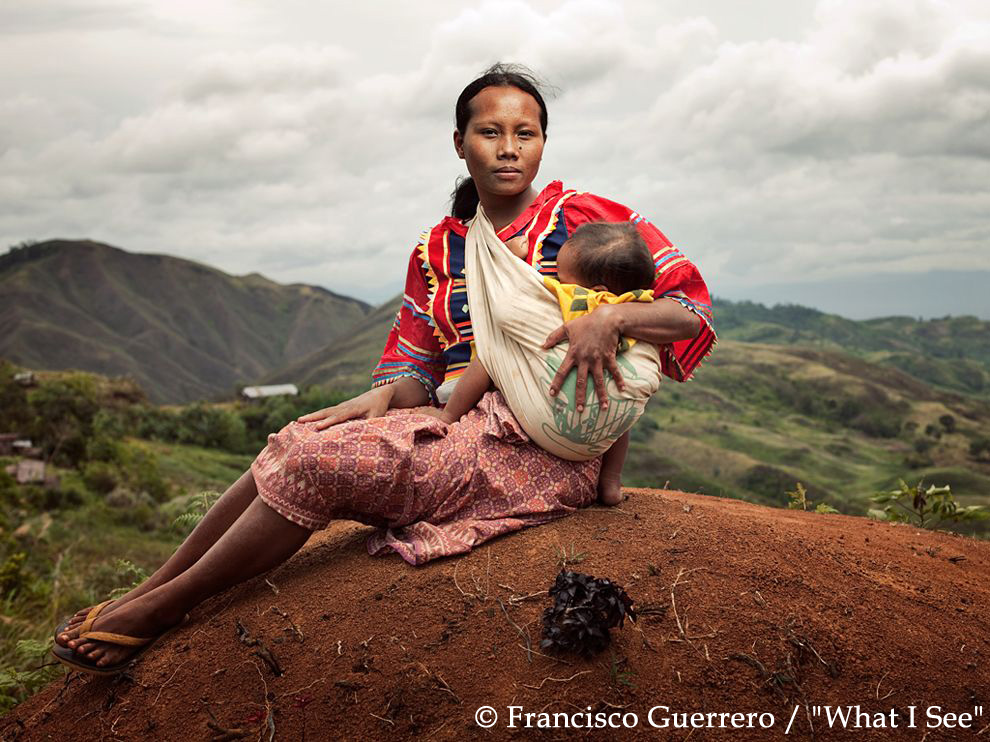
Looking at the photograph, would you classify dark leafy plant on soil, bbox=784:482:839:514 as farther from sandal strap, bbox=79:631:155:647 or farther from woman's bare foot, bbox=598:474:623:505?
sandal strap, bbox=79:631:155:647

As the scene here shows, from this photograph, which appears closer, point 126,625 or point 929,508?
point 126,625

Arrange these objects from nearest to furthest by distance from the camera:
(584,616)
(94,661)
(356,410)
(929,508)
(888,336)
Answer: (584,616)
(94,661)
(356,410)
(929,508)
(888,336)

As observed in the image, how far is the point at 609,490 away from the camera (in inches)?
130

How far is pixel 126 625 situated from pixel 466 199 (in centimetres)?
224

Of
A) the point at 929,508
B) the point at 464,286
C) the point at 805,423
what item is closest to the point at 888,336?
the point at 805,423

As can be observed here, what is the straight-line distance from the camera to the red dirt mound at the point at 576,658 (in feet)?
7.43

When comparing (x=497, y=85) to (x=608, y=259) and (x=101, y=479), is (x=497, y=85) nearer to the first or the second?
(x=608, y=259)

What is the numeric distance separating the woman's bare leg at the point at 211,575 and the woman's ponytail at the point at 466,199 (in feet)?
5.30

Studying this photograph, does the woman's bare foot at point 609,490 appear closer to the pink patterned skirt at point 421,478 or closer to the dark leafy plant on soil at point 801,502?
the pink patterned skirt at point 421,478

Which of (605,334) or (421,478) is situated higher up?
(605,334)

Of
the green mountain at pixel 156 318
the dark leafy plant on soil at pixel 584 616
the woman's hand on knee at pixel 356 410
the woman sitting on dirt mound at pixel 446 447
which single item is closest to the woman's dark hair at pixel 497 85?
the woman sitting on dirt mound at pixel 446 447

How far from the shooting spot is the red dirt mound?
226 centimetres

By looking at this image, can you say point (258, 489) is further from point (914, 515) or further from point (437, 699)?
point (914, 515)

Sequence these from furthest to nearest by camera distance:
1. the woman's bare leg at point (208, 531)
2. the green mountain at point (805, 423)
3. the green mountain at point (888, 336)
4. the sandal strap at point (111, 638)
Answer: the green mountain at point (888, 336) < the green mountain at point (805, 423) < the woman's bare leg at point (208, 531) < the sandal strap at point (111, 638)
